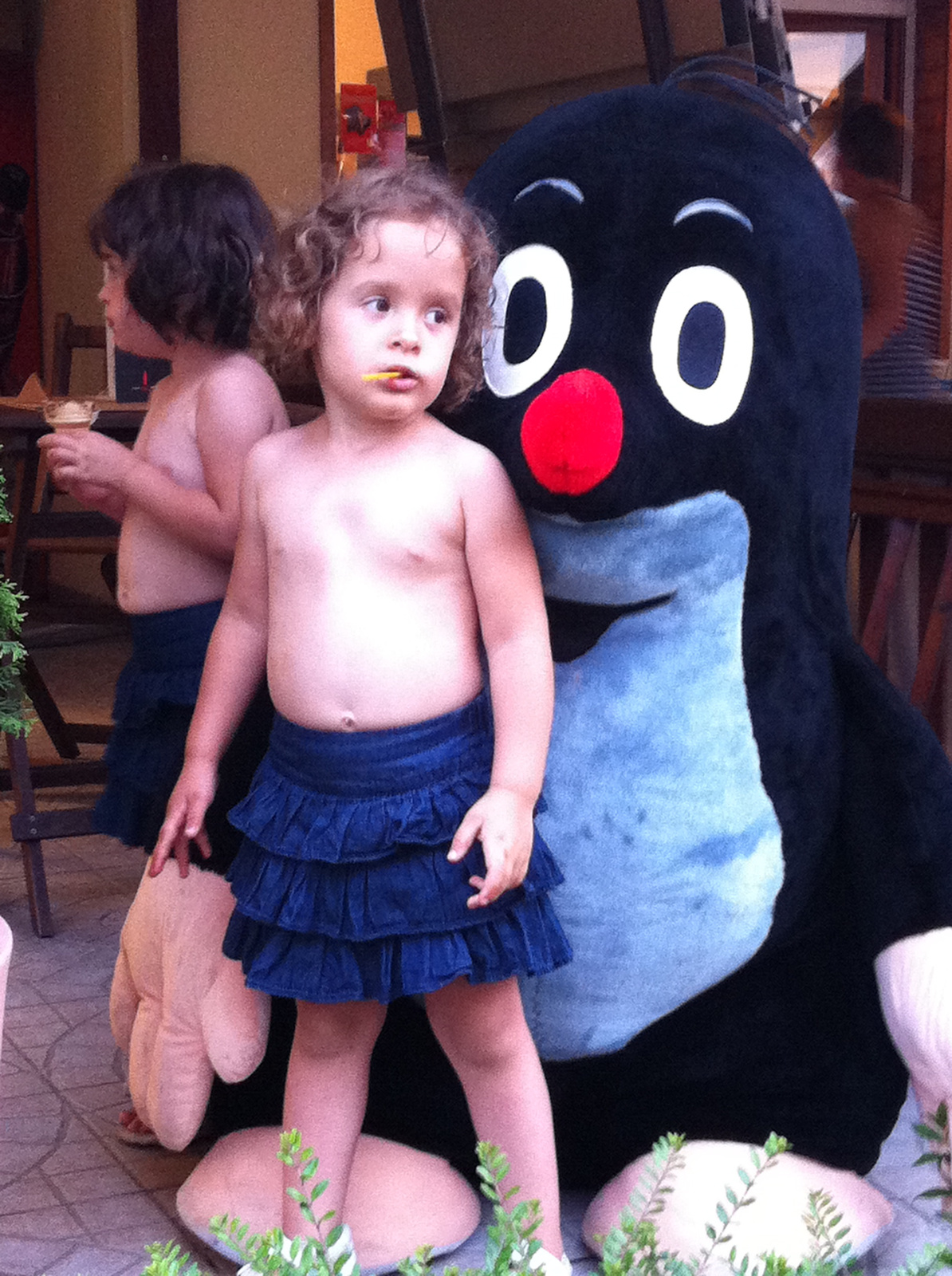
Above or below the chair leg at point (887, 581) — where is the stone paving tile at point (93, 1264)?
below

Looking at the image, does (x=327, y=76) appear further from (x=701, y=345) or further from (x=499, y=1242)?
(x=499, y=1242)

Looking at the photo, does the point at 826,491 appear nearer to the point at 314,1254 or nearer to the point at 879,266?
the point at 879,266

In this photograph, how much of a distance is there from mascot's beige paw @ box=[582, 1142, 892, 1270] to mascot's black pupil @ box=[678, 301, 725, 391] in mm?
706

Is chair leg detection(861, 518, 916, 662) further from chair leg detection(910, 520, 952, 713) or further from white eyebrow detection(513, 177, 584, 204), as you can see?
white eyebrow detection(513, 177, 584, 204)

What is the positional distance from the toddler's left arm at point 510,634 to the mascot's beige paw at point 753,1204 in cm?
37

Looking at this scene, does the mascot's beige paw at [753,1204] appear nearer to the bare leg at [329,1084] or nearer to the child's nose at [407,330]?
the bare leg at [329,1084]

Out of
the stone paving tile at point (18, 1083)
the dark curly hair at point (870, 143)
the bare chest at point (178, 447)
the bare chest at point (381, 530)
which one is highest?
the dark curly hair at point (870, 143)

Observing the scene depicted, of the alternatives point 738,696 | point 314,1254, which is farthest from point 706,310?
point 314,1254

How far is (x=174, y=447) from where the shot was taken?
1.77 meters

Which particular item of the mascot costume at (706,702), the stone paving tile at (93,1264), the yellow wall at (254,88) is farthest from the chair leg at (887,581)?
the yellow wall at (254,88)

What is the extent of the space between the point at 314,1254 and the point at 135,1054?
3.11 feet

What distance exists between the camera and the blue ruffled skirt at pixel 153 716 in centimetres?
175

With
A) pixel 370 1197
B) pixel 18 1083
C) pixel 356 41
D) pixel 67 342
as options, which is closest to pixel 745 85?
pixel 370 1197

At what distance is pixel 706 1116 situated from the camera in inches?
61.1
